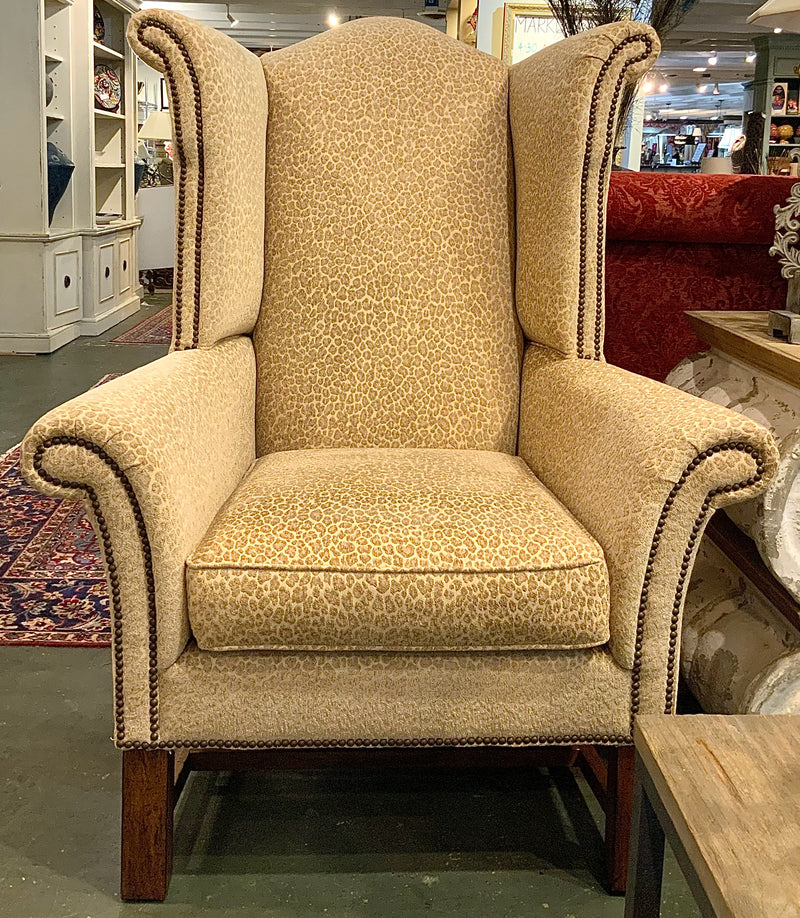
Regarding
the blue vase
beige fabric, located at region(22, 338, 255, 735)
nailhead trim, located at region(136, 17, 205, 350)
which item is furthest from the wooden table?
the blue vase

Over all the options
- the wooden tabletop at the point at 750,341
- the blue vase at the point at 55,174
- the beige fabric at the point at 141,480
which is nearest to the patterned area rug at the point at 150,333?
the blue vase at the point at 55,174

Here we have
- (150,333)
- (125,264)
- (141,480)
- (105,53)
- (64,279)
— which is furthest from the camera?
(125,264)

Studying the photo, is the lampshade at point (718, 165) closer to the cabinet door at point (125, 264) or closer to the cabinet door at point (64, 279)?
the cabinet door at point (64, 279)

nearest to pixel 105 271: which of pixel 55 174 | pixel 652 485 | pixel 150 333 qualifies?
pixel 150 333

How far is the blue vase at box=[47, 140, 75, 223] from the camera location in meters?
5.26

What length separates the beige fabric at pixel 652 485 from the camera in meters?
1.22

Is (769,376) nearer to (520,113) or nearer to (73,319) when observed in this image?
(520,113)

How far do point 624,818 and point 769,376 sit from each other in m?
0.71

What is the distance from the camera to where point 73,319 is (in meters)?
5.79

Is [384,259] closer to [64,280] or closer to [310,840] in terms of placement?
[310,840]

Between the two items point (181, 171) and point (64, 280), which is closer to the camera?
point (181, 171)

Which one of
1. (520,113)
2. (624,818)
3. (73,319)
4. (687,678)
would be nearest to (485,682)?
(624,818)

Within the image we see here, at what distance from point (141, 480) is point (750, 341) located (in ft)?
3.08

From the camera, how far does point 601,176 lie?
1.62m
